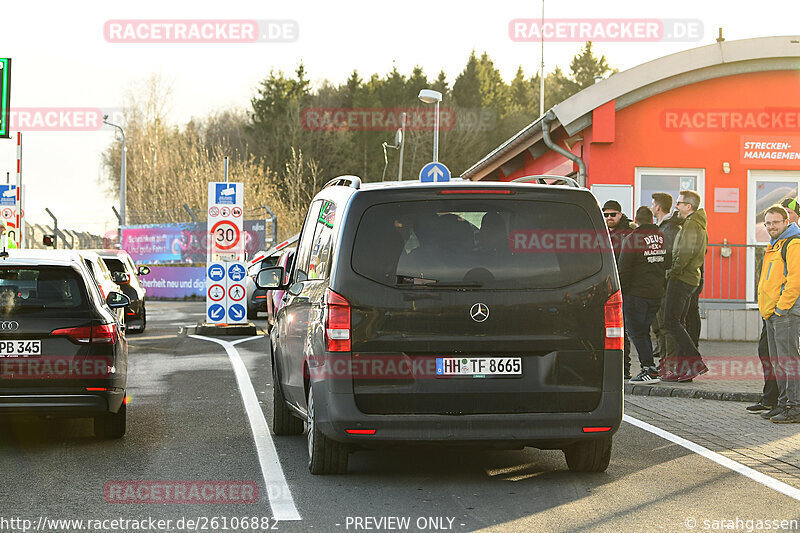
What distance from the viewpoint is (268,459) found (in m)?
7.82

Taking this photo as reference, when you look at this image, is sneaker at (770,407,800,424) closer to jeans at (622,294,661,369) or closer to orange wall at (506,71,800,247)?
jeans at (622,294,661,369)

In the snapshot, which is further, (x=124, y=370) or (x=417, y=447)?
(x=124, y=370)

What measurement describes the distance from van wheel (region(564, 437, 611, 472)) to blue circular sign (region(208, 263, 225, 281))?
1465cm

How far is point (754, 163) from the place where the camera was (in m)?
19.5

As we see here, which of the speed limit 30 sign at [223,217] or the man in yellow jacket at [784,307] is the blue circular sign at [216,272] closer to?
the speed limit 30 sign at [223,217]

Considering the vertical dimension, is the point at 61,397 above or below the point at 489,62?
below

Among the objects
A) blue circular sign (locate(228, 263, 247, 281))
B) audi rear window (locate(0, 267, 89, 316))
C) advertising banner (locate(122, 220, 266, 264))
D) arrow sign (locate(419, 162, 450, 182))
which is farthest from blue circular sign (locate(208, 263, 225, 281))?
advertising banner (locate(122, 220, 266, 264))

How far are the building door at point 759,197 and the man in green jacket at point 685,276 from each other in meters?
7.69

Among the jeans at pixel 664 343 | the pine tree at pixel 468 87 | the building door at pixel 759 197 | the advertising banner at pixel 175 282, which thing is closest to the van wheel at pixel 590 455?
the jeans at pixel 664 343

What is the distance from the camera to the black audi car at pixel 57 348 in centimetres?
815

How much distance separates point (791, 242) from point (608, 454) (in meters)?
3.62

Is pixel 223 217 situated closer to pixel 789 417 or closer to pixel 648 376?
pixel 648 376

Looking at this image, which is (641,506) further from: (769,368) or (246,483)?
(769,368)

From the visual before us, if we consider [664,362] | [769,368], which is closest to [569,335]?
[769,368]
